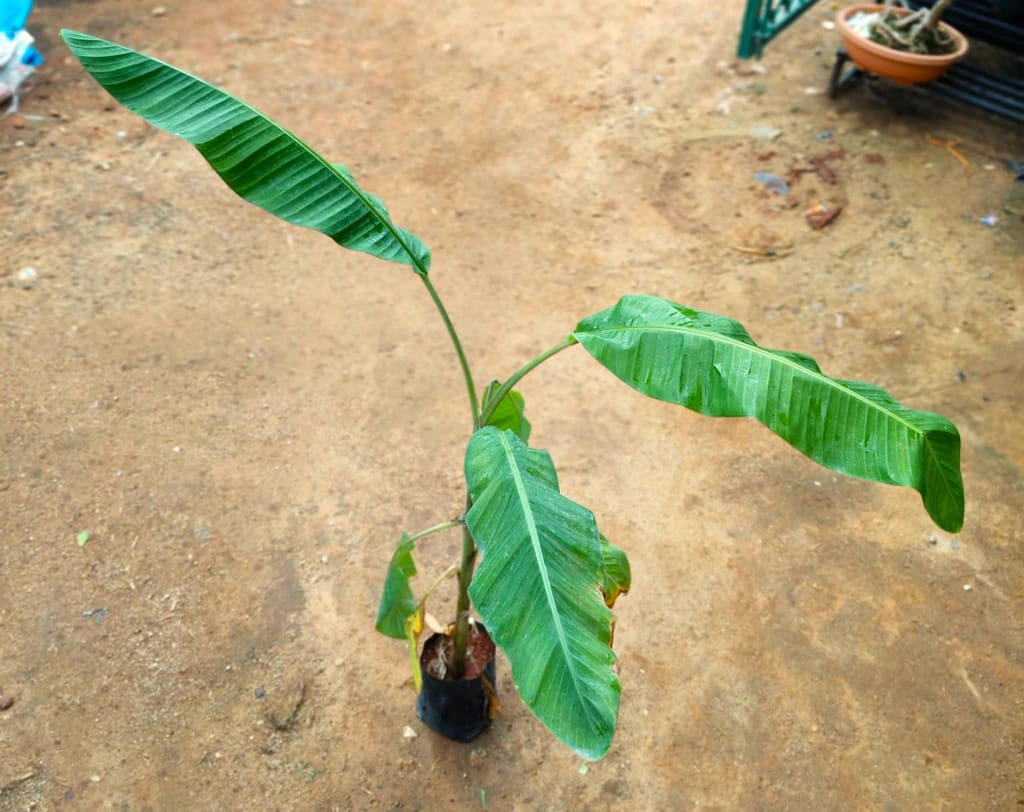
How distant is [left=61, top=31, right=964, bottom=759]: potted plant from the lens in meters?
1.63

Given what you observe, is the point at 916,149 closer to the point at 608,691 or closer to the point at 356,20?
the point at 356,20

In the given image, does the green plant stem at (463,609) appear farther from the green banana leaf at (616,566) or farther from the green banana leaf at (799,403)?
the green banana leaf at (799,403)

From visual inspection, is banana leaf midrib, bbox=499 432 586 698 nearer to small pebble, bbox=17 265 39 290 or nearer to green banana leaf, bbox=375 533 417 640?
green banana leaf, bbox=375 533 417 640

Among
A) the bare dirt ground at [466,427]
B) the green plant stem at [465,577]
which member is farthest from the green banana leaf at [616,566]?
the bare dirt ground at [466,427]

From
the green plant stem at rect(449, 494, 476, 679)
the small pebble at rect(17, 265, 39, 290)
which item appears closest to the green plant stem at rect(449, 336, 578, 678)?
the green plant stem at rect(449, 494, 476, 679)

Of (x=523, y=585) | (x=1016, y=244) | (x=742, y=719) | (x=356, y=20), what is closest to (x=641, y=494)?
(x=742, y=719)

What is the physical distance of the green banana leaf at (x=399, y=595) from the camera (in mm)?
2299

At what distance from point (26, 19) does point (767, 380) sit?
5.60m

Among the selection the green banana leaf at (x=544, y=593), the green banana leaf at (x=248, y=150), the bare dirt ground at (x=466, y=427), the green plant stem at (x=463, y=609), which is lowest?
the bare dirt ground at (x=466, y=427)

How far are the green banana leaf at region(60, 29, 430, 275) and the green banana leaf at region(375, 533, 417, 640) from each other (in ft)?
2.46

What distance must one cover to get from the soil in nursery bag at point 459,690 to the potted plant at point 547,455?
623mm

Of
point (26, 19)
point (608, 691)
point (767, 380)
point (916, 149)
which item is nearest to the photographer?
point (608, 691)

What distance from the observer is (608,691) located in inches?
62.8

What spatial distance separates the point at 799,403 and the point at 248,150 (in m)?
1.30
